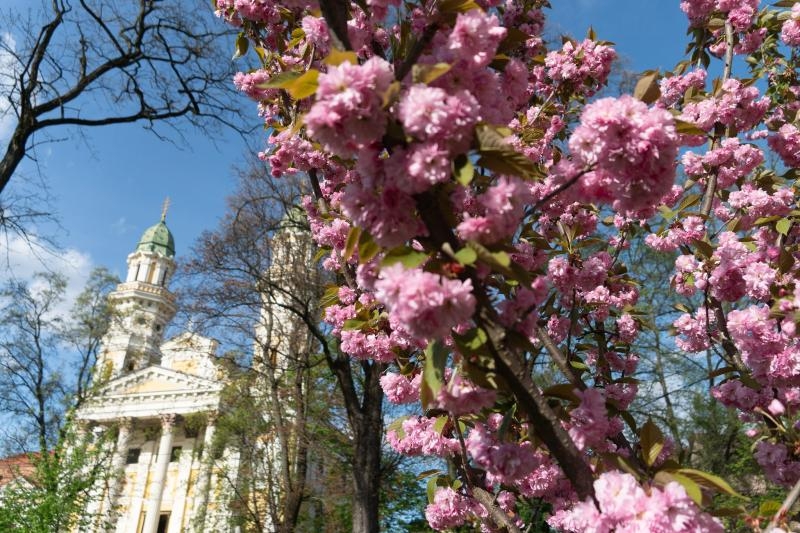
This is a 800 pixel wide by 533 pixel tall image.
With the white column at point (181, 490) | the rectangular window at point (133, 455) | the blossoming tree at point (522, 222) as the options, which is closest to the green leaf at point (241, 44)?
the blossoming tree at point (522, 222)

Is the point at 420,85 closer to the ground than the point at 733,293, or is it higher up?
closer to the ground

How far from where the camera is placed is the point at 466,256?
125 centimetres

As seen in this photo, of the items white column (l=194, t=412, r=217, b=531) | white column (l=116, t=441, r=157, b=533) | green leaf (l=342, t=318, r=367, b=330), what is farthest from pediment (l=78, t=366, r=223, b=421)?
green leaf (l=342, t=318, r=367, b=330)

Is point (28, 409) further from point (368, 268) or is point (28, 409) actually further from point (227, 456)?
point (368, 268)

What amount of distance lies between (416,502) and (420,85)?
1746 centimetres

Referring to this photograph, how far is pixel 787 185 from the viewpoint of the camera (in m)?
3.54

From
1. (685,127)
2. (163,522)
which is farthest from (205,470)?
(685,127)

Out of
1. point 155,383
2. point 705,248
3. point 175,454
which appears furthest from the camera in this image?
point 175,454

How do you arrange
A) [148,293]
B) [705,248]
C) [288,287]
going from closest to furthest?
[705,248] → [288,287] → [148,293]

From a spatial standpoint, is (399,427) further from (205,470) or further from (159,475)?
(159,475)

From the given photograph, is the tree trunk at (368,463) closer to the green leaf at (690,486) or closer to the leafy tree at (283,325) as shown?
the leafy tree at (283,325)

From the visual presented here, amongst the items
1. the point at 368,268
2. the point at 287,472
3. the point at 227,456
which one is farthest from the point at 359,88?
the point at 227,456

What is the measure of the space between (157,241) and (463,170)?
52.4 metres

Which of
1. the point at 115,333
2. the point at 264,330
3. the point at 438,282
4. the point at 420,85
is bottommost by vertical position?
the point at 438,282
